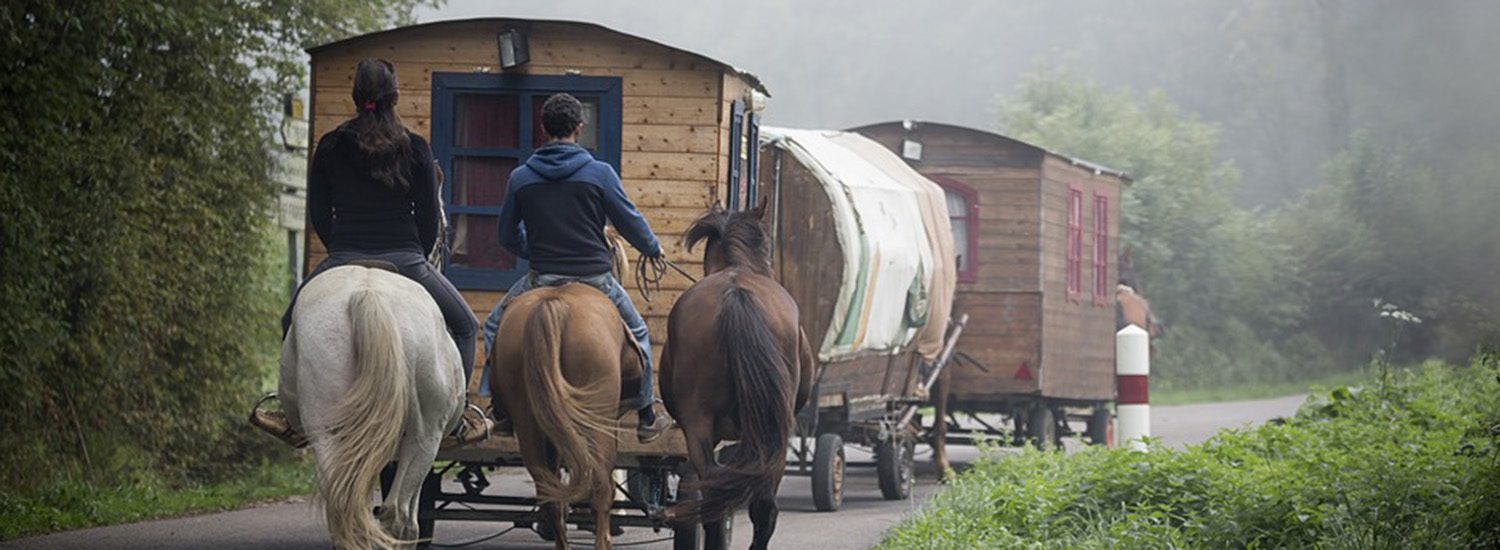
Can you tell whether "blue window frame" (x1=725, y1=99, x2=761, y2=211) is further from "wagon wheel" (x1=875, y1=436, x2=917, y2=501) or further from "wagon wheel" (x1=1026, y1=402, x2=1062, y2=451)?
"wagon wheel" (x1=1026, y1=402, x2=1062, y2=451)

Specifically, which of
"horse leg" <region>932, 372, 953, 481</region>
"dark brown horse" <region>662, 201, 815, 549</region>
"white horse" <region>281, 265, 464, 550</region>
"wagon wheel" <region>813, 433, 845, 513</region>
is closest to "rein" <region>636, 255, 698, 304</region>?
"dark brown horse" <region>662, 201, 815, 549</region>

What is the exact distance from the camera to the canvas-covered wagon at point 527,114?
39.0ft

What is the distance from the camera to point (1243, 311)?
47031mm

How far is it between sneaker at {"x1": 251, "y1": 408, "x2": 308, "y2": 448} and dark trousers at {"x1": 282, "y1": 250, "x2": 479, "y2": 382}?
387mm

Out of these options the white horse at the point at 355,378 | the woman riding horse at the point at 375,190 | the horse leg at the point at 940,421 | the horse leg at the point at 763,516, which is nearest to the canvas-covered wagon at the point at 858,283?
the horse leg at the point at 940,421

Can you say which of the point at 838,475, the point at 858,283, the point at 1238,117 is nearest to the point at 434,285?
the point at 858,283

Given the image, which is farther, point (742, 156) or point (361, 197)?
point (742, 156)

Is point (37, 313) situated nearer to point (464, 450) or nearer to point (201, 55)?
point (201, 55)

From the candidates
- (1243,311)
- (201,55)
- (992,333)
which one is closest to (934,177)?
(992,333)

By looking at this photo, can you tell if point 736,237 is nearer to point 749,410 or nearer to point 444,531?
point 749,410

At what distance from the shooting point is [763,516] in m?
10.4

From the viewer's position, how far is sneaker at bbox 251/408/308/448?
29.3ft

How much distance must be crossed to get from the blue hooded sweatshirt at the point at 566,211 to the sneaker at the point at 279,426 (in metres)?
1.58

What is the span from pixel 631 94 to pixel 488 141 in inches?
34.8
